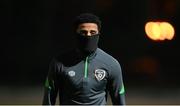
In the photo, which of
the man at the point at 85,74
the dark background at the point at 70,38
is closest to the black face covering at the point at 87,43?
the man at the point at 85,74

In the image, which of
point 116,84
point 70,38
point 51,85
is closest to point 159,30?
point 70,38

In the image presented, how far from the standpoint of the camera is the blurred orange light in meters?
8.88

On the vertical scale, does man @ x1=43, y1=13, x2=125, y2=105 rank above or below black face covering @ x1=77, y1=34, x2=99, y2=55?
below

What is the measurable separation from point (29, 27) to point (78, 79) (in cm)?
541

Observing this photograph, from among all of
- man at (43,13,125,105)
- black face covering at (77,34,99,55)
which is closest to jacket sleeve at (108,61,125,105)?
man at (43,13,125,105)

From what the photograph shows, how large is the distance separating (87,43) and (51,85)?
363 mm

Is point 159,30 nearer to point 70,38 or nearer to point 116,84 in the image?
point 70,38

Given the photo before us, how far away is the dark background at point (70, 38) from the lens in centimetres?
877

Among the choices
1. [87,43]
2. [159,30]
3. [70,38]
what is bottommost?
[70,38]

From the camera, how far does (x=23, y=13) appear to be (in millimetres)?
8805

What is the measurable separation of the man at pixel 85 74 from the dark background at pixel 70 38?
5105mm

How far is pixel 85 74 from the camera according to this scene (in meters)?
3.55

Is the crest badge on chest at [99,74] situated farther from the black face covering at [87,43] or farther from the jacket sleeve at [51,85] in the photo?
the jacket sleeve at [51,85]

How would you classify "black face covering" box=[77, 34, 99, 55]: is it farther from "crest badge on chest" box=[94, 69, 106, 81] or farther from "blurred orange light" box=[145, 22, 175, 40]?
"blurred orange light" box=[145, 22, 175, 40]
